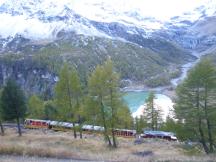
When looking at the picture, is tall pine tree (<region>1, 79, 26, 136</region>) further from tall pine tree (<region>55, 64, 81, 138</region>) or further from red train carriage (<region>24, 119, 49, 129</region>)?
red train carriage (<region>24, 119, 49, 129</region>)

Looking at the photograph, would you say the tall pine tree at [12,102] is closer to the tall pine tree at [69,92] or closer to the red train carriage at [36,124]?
the tall pine tree at [69,92]

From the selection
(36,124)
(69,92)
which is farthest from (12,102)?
(36,124)

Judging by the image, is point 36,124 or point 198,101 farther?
point 36,124

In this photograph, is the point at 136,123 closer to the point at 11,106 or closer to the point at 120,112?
the point at 11,106

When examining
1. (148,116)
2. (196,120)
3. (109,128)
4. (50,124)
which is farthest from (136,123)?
(196,120)

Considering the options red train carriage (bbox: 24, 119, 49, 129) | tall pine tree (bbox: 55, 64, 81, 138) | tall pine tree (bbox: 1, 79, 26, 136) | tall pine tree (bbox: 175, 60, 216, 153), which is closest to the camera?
tall pine tree (bbox: 175, 60, 216, 153)

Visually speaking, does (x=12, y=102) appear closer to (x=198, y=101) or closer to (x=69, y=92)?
(x=69, y=92)

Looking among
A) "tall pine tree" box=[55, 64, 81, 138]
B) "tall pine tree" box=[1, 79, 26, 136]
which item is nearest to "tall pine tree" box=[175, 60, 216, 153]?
"tall pine tree" box=[55, 64, 81, 138]

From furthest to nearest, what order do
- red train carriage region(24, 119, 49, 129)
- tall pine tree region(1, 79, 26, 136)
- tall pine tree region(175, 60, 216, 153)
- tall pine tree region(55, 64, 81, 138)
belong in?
1. red train carriage region(24, 119, 49, 129)
2. tall pine tree region(1, 79, 26, 136)
3. tall pine tree region(55, 64, 81, 138)
4. tall pine tree region(175, 60, 216, 153)

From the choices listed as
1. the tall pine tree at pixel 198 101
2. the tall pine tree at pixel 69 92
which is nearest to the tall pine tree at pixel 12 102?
the tall pine tree at pixel 69 92

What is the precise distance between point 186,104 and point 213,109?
7.74ft

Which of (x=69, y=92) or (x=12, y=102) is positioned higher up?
(x=69, y=92)

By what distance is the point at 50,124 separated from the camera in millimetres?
94750

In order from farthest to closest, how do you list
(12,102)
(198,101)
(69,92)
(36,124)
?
1. (36,124)
2. (12,102)
3. (69,92)
4. (198,101)
